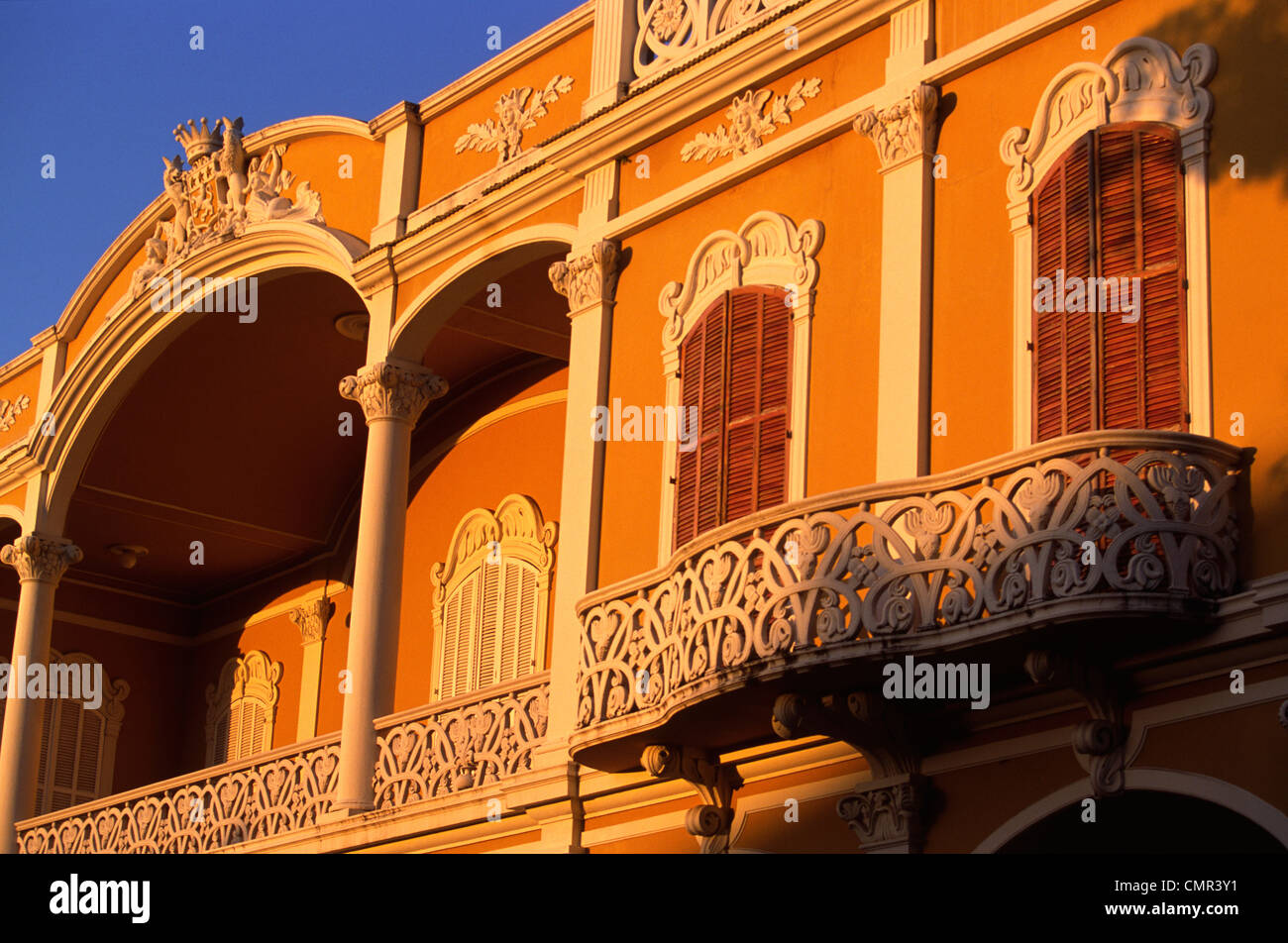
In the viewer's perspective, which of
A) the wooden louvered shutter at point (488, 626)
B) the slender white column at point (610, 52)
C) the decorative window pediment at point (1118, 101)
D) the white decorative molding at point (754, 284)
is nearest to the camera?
the decorative window pediment at point (1118, 101)

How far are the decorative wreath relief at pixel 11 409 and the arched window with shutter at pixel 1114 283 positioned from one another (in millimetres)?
13641

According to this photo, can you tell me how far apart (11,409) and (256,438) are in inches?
119

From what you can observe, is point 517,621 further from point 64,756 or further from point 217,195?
point 64,756

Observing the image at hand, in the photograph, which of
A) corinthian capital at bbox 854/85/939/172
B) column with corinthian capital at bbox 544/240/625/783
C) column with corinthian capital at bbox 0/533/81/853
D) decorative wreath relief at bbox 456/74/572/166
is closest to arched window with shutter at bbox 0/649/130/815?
column with corinthian capital at bbox 0/533/81/853

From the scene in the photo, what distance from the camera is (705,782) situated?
12.5 metres

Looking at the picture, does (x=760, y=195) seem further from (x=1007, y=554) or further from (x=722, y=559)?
(x=1007, y=554)

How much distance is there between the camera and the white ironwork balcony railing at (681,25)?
14203mm

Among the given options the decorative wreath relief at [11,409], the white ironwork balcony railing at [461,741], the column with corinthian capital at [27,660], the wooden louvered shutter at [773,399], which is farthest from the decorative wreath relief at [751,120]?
the decorative wreath relief at [11,409]

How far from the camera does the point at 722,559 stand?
11.6 metres

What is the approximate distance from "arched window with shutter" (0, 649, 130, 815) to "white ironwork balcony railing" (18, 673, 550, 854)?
4.33 metres

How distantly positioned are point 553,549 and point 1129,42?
8.62m

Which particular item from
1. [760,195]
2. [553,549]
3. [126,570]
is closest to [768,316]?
[760,195]

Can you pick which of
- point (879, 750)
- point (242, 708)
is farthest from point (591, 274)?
point (242, 708)

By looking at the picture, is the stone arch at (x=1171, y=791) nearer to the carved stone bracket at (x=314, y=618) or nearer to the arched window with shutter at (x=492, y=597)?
the arched window with shutter at (x=492, y=597)
